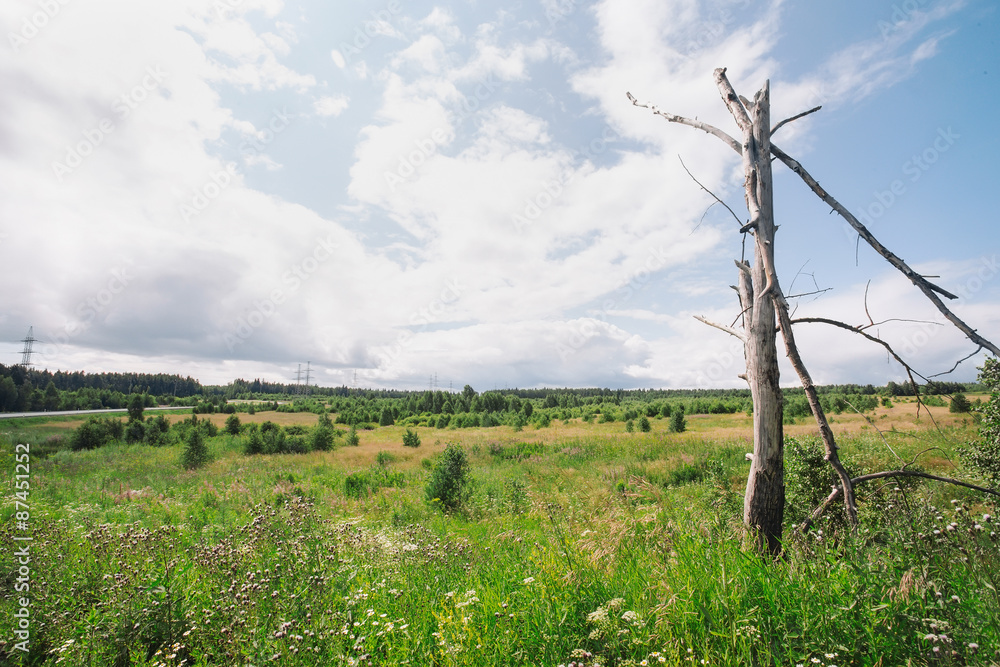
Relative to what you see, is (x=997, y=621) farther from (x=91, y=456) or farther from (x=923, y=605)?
(x=91, y=456)

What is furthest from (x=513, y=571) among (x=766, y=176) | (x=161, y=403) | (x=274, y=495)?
(x=161, y=403)

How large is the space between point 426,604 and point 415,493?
35.2 ft

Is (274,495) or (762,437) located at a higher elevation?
(762,437)

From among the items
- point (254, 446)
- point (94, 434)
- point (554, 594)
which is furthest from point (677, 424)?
point (94, 434)

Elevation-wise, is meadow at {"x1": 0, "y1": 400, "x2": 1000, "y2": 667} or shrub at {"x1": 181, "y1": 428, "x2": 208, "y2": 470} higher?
meadow at {"x1": 0, "y1": 400, "x2": 1000, "y2": 667}

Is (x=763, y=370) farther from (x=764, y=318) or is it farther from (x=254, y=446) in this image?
(x=254, y=446)

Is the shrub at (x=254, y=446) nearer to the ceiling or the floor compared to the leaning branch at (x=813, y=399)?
nearer to the floor

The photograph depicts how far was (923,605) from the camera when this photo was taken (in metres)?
2.03

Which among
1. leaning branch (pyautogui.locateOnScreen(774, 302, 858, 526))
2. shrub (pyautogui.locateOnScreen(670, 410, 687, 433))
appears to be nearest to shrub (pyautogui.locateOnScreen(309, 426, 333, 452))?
shrub (pyautogui.locateOnScreen(670, 410, 687, 433))

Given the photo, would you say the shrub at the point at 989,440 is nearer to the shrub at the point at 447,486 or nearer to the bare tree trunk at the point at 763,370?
the bare tree trunk at the point at 763,370

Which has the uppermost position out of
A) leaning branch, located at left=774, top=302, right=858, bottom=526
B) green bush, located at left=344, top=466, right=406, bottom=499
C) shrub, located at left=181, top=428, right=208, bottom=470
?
leaning branch, located at left=774, top=302, right=858, bottom=526

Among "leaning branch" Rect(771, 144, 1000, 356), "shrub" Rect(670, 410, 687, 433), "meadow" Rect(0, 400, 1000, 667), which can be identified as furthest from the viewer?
"shrub" Rect(670, 410, 687, 433)

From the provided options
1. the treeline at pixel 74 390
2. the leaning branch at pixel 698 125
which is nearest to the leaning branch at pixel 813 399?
the leaning branch at pixel 698 125

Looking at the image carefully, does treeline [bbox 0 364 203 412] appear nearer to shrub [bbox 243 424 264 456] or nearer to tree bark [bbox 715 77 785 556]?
shrub [bbox 243 424 264 456]
